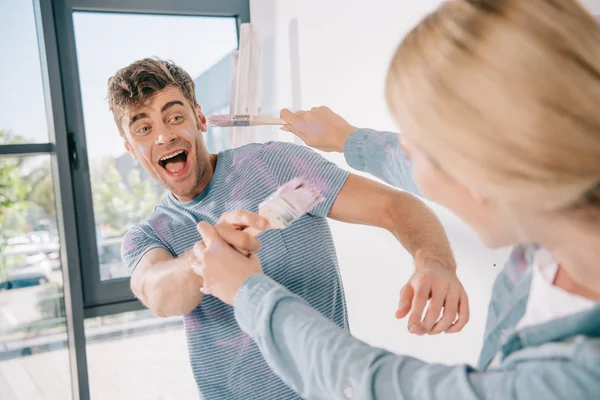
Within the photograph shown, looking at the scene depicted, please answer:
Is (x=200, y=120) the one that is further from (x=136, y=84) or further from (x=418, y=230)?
(x=418, y=230)

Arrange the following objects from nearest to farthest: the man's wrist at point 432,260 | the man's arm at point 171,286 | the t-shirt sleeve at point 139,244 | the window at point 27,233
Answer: the man's wrist at point 432,260, the man's arm at point 171,286, the t-shirt sleeve at point 139,244, the window at point 27,233

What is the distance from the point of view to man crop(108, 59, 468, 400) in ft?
3.74

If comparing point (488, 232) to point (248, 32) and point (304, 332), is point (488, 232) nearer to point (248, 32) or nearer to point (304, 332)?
point (304, 332)

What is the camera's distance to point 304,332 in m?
0.60

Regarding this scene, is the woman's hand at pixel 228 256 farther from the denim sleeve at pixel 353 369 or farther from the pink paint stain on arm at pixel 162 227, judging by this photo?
the pink paint stain on arm at pixel 162 227

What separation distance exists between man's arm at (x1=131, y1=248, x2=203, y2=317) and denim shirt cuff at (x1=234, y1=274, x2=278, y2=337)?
33 centimetres

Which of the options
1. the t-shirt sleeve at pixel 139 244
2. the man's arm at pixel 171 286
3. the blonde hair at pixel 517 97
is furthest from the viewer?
the t-shirt sleeve at pixel 139 244

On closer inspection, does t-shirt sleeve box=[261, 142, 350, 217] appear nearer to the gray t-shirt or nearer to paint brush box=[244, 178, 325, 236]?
the gray t-shirt

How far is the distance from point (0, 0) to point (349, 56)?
1463mm

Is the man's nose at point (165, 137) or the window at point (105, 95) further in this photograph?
the window at point (105, 95)

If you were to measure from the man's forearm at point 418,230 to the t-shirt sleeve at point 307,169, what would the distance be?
133 mm

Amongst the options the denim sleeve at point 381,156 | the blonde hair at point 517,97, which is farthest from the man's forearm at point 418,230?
the blonde hair at point 517,97

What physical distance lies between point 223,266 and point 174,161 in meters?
0.68

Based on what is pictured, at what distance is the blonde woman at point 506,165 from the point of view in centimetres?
46
